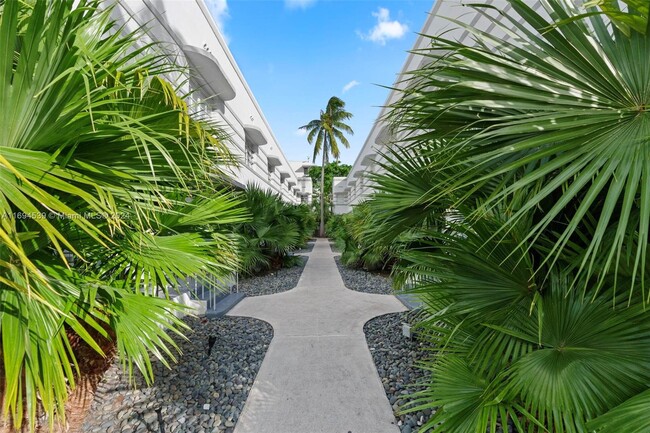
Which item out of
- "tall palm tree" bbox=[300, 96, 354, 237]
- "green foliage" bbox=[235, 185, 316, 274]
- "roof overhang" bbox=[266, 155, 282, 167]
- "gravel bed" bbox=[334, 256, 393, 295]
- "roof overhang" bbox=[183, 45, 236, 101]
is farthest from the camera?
"tall palm tree" bbox=[300, 96, 354, 237]

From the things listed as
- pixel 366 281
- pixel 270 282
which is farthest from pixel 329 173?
pixel 270 282

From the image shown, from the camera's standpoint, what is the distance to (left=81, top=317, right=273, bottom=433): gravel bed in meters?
2.43

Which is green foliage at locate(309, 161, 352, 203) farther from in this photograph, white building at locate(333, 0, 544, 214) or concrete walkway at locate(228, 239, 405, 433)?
concrete walkway at locate(228, 239, 405, 433)

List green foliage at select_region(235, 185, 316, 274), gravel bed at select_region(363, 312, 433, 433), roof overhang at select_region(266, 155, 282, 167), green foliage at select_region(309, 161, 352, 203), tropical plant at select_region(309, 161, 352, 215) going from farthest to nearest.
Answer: green foliage at select_region(309, 161, 352, 203), tropical plant at select_region(309, 161, 352, 215), roof overhang at select_region(266, 155, 282, 167), green foliage at select_region(235, 185, 316, 274), gravel bed at select_region(363, 312, 433, 433)

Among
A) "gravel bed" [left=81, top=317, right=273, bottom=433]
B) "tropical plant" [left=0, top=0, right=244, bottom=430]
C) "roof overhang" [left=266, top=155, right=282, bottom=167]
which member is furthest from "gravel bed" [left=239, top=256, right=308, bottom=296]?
"roof overhang" [left=266, top=155, right=282, bottom=167]

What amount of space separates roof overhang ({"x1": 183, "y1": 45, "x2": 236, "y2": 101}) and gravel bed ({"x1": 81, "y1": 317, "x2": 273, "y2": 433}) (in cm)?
652

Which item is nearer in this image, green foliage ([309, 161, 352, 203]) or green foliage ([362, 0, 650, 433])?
green foliage ([362, 0, 650, 433])

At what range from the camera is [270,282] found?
27.9ft

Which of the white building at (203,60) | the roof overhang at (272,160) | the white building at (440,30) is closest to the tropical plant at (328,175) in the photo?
the roof overhang at (272,160)

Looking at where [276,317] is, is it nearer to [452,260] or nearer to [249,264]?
[249,264]

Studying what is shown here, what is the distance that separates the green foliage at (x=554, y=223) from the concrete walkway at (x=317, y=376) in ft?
2.99

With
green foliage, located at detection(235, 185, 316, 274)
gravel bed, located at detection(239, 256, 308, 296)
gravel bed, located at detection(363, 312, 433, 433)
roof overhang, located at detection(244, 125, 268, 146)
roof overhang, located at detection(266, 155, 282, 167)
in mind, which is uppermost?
roof overhang, located at detection(244, 125, 268, 146)

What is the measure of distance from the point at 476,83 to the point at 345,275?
28.6 ft

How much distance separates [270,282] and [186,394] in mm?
5648
